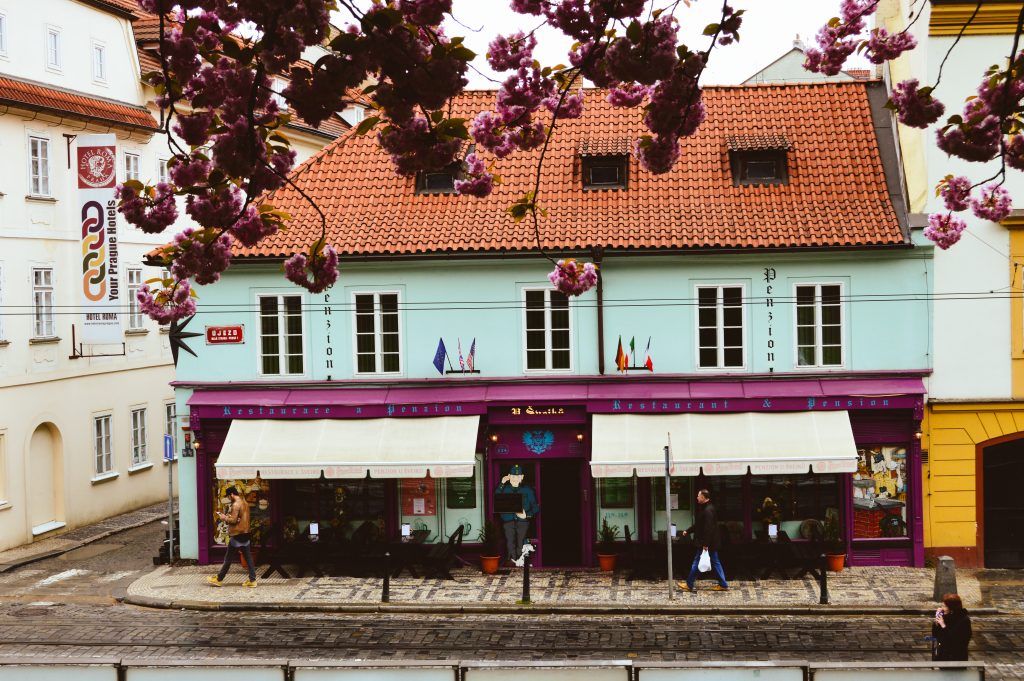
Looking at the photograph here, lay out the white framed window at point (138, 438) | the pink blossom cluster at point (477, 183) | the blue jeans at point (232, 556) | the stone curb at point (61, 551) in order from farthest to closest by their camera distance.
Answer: the white framed window at point (138, 438) → the stone curb at point (61, 551) → the blue jeans at point (232, 556) → the pink blossom cluster at point (477, 183)

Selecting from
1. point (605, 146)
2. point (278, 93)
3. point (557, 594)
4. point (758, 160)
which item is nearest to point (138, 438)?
point (605, 146)

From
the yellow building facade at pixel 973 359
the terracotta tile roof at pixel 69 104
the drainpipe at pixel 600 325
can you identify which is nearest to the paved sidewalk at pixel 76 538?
the terracotta tile roof at pixel 69 104

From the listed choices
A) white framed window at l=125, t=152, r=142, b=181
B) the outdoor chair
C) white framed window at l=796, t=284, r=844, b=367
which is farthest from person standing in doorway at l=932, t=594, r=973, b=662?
white framed window at l=125, t=152, r=142, b=181

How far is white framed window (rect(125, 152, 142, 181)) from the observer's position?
3186 cm

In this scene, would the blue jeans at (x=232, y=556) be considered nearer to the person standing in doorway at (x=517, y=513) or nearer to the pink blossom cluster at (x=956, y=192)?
the person standing in doorway at (x=517, y=513)

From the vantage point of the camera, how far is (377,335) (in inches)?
932

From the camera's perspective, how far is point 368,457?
22484 mm

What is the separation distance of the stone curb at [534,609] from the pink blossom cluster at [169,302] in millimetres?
9674

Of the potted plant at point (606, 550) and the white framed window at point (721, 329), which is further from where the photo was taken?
the white framed window at point (721, 329)

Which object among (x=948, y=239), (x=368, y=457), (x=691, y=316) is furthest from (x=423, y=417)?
(x=948, y=239)

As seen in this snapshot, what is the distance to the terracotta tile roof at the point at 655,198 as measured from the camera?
23.1 m

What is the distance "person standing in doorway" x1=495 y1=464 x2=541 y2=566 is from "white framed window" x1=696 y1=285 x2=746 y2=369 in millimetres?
4031

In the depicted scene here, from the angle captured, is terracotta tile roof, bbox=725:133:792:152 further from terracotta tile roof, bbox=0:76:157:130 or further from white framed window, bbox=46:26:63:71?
white framed window, bbox=46:26:63:71

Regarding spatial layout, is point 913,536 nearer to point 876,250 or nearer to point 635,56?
point 876,250
